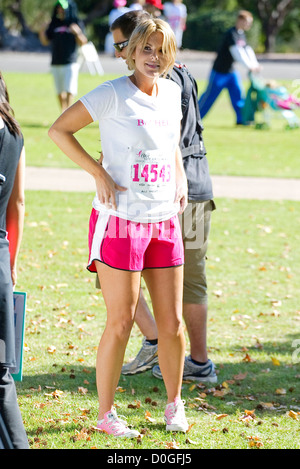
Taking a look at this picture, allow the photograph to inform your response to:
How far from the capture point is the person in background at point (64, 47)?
15.2 meters

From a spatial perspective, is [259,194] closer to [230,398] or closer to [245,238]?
[245,238]

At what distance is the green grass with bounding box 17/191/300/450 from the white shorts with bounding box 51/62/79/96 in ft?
20.5

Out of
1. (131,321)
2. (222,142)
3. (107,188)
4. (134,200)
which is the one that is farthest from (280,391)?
(222,142)

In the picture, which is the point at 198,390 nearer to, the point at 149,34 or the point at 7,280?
the point at 7,280

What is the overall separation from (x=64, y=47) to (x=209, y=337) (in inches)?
412

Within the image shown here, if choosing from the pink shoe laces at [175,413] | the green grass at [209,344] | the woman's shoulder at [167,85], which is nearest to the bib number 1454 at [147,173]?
the woman's shoulder at [167,85]

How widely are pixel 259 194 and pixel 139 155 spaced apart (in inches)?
275

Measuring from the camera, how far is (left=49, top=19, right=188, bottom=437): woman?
3773 mm

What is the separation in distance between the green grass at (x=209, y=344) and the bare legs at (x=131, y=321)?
279 mm

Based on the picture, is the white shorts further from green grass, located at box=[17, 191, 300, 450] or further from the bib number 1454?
the bib number 1454

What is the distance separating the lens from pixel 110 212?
3869mm

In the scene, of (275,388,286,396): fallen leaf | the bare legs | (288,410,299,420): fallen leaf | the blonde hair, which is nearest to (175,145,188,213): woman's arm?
the bare legs

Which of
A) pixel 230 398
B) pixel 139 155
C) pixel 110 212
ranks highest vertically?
pixel 139 155

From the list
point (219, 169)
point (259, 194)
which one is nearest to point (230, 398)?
point (259, 194)
